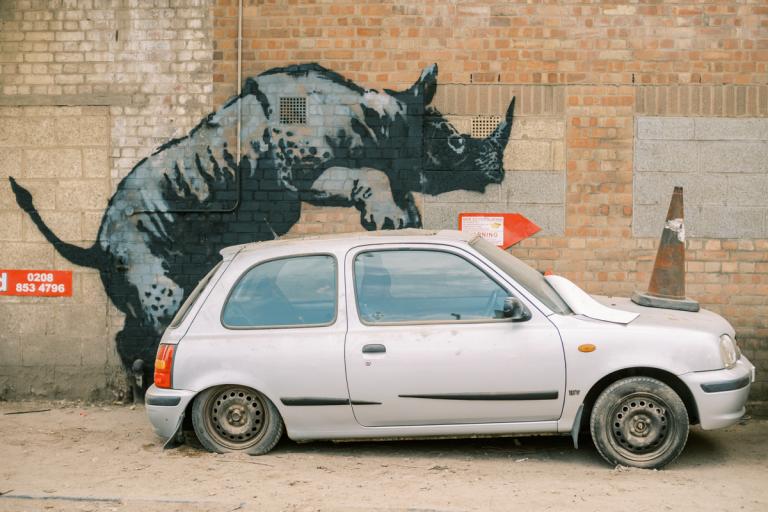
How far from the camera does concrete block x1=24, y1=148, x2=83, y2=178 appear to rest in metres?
9.02

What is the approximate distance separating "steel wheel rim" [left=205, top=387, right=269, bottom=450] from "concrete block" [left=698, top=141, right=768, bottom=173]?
465cm

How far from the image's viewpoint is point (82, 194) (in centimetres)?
900

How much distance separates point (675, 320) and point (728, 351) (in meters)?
0.39

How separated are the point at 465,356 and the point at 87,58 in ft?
16.4

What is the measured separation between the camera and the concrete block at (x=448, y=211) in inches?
345

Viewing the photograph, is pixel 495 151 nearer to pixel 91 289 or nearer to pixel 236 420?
pixel 236 420

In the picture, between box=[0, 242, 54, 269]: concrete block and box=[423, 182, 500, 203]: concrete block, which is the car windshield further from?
box=[0, 242, 54, 269]: concrete block

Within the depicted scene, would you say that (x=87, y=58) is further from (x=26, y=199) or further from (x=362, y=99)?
(x=362, y=99)

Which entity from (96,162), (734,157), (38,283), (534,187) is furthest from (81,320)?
(734,157)

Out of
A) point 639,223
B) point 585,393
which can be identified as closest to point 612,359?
point 585,393

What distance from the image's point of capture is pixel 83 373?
897 centimetres

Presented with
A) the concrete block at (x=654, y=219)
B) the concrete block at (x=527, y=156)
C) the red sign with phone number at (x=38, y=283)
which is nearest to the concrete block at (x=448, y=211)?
the concrete block at (x=527, y=156)

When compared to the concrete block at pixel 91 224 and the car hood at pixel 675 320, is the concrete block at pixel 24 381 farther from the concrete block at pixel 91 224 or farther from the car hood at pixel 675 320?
the car hood at pixel 675 320

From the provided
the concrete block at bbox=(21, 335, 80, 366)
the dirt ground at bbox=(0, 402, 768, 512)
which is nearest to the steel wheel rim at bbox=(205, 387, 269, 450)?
the dirt ground at bbox=(0, 402, 768, 512)
